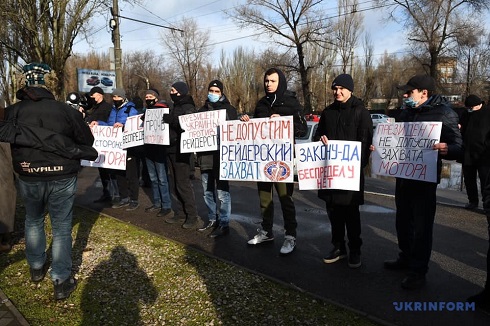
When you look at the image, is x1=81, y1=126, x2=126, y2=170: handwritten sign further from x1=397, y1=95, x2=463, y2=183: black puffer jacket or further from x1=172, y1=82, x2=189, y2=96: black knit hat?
x1=397, y1=95, x2=463, y2=183: black puffer jacket

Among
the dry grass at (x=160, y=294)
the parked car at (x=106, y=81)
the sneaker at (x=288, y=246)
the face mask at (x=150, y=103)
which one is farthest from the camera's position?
the parked car at (x=106, y=81)

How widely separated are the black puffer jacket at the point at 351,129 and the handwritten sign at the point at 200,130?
1713 millimetres

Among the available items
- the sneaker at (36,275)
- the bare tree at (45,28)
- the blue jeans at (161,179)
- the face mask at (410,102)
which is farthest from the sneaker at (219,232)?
the bare tree at (45,28)

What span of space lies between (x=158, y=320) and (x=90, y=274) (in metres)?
1.40

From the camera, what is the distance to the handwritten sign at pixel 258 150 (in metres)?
4.85

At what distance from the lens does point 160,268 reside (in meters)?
4.62

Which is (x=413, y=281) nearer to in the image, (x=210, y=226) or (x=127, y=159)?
(x=210, y=226)

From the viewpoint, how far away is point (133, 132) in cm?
706

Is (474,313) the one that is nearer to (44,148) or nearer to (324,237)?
(324,237)

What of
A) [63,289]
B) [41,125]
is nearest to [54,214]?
[63,289]

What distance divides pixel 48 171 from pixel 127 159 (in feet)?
12.2

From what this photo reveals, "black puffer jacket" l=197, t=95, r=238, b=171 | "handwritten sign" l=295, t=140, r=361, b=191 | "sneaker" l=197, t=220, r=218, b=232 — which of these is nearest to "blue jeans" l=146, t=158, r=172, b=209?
"sneaker" l=197, t=220, r=218, b=232

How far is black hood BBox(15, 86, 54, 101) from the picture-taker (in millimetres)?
3760
